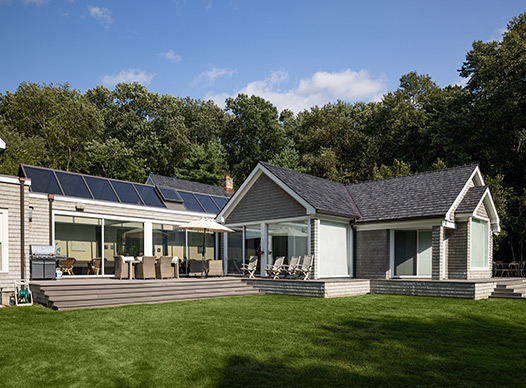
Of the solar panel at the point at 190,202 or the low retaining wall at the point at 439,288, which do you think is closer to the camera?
the low retaining wall at the point at 439,288

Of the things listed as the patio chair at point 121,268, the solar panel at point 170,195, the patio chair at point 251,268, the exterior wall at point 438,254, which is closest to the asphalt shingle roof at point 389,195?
the exterior wall at point 438,254

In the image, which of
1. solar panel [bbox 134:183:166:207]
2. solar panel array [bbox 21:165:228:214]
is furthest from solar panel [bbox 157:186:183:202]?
solar panel [bbox 134:183:166:207]

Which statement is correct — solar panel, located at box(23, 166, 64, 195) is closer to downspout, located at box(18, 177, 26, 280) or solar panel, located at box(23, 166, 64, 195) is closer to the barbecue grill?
downspout, located at box(18, 177, 26, 280)

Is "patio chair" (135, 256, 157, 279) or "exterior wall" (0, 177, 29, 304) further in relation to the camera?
"patio chair" (135, 256, 157, 279)

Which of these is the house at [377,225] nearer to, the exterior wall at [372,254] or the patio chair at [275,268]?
the exterior wall at [372,254]

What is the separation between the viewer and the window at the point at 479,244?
1750 cm

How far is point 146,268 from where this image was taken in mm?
16109

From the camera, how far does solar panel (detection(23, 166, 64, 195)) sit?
16.2 meters

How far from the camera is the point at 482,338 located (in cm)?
845

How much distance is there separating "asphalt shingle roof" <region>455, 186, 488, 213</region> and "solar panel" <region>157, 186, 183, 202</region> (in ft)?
40.1

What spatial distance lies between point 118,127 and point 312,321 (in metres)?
46.0

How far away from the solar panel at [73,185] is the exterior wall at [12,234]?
333 centimetres

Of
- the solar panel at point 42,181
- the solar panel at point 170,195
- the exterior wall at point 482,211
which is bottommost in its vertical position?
the exterior wall at point 482,211

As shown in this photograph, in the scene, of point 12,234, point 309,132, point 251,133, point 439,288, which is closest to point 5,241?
point 12,234
